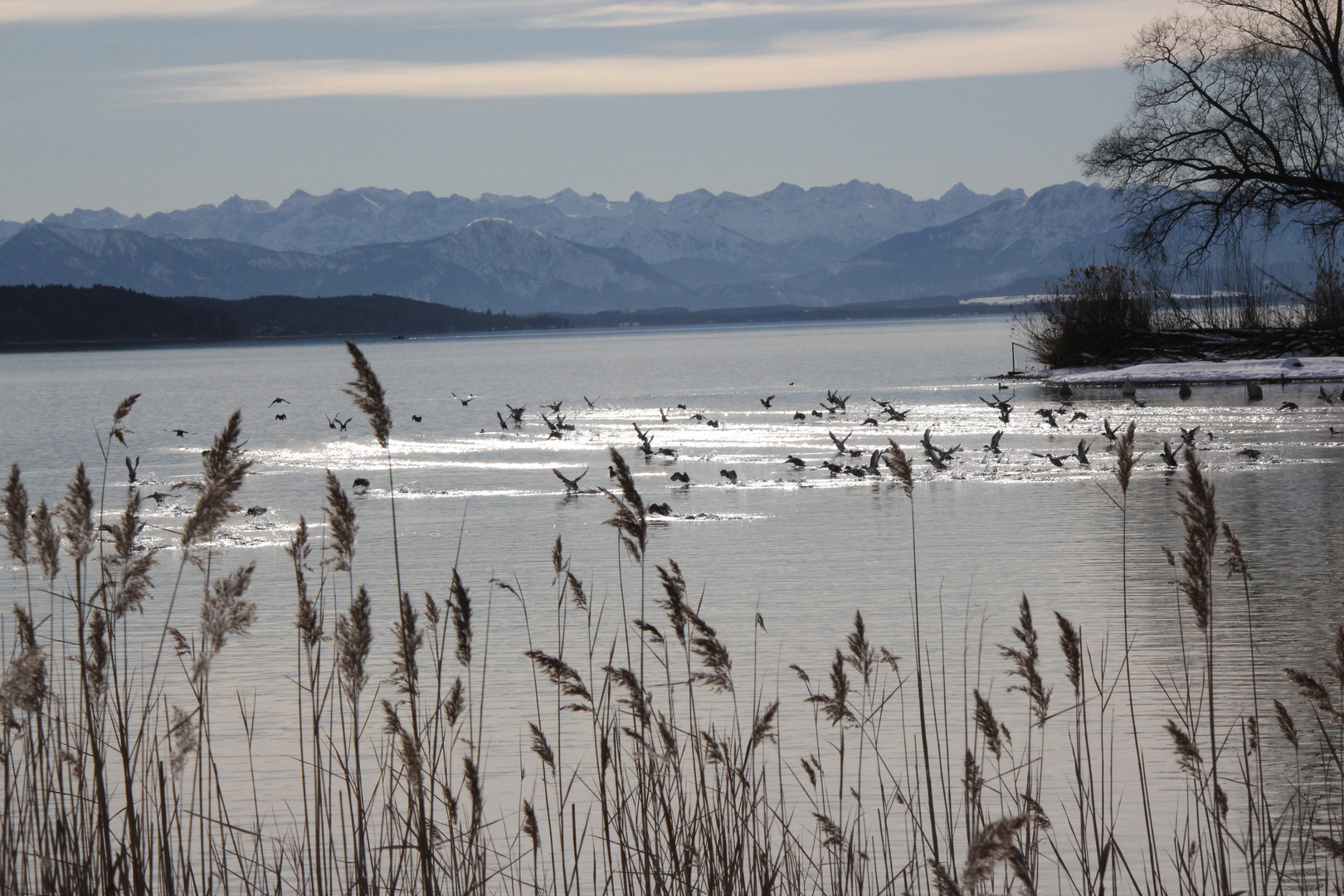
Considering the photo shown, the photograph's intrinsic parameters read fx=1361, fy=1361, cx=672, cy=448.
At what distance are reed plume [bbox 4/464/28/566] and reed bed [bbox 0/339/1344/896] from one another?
0.05ft

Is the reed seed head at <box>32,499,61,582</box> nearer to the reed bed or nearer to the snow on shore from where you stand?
the reed bed

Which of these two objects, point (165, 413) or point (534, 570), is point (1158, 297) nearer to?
point (165, 413)

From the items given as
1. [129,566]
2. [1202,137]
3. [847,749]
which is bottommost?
[847,749]

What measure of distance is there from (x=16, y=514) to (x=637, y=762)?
226 centimetres

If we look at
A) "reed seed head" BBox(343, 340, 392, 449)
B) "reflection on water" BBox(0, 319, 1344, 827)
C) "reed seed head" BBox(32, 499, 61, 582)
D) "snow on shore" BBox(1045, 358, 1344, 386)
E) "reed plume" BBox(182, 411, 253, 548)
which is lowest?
"reflection on water" BBox(0, 319, 1344, 827)

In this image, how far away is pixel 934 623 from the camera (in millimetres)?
10180

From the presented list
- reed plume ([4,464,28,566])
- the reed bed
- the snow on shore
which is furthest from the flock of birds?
reed plume ([4,464,28,566])

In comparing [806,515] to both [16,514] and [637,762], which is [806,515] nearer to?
[637,762]

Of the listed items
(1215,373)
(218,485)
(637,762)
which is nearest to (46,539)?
(218,485)

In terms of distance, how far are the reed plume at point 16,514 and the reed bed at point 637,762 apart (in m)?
0.02

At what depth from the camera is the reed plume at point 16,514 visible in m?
4.05

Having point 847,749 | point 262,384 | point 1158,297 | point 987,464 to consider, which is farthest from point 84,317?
point 847,749

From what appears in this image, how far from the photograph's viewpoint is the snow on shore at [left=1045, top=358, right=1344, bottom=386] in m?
38.1

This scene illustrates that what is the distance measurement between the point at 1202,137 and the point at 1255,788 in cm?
3373
